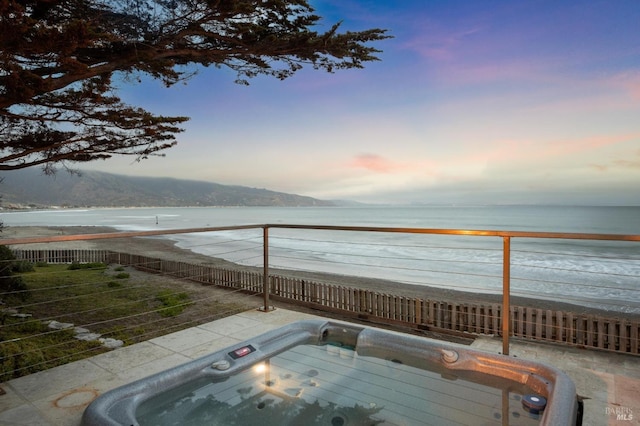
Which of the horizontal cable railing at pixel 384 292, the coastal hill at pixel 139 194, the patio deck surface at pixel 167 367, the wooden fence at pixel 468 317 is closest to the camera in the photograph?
the patio deck surface at pixel 167 367

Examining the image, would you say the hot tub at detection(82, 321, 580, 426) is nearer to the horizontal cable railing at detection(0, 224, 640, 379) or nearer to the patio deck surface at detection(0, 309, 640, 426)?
the patio deck surface at detection(0, 309, 640, 426)

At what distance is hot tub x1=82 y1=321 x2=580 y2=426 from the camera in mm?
2025

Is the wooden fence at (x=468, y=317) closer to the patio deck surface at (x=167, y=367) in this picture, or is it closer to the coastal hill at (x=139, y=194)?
the patio deck surface at (x=167, y=367)

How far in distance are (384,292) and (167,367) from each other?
768 cm

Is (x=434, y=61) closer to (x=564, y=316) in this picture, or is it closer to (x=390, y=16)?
(x=390, y=16)

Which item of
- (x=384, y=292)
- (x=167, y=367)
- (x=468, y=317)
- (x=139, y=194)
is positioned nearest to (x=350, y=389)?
(x=167, y=367)

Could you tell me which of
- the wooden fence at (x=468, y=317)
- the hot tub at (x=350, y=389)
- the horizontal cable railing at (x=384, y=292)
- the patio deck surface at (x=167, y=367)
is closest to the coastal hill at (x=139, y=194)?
the horizontal cable railing at (x=384, y=292)

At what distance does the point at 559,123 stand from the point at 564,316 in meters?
9.43

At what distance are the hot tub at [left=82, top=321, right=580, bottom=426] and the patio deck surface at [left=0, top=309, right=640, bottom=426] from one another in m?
0.25

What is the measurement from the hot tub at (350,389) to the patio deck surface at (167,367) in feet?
0.82

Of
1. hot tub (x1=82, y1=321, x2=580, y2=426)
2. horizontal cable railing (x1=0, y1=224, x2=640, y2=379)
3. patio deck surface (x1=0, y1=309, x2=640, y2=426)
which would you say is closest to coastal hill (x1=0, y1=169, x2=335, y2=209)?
horizontal cable railing (x1=0, y1=224, x2=640, y2=379)

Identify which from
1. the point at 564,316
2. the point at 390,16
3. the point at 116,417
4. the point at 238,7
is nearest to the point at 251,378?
the point at 116,417

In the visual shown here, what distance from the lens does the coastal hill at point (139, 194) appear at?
5928 cm

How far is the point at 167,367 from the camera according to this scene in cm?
259
